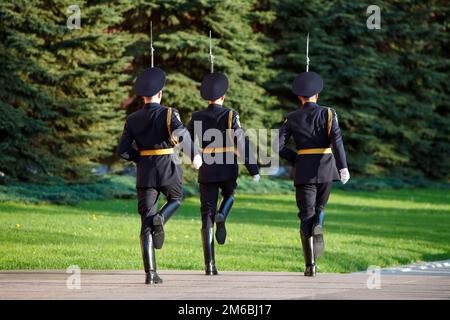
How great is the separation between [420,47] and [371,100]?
5.34 m

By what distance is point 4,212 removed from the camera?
21578 mm

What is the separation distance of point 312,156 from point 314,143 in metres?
0.16

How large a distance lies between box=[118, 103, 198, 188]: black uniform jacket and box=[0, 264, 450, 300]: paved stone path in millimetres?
1061

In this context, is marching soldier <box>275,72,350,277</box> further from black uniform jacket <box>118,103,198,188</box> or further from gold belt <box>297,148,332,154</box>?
black uniform jacket <box>118,103,198,188</box>

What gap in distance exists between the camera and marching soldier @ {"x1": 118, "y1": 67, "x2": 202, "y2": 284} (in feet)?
37.9

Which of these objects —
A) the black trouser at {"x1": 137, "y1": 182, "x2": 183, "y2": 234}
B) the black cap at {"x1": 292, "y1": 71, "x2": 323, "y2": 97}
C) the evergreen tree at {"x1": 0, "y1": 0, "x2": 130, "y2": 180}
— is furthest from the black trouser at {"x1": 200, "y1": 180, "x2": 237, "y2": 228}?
the evergreen tree at {"x1": 0, "y1": 0, "x2": 130, "y2": 180}

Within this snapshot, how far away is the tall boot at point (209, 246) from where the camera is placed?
1230 cm

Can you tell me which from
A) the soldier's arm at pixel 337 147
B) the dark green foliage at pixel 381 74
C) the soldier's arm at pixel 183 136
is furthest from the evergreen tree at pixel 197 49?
the soldier's arm at pixel 183 136

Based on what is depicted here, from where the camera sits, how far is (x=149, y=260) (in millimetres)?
11391

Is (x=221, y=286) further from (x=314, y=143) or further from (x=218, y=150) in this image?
(x=314, y=143)

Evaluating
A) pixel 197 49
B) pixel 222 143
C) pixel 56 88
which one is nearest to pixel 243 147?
pixel 222 143

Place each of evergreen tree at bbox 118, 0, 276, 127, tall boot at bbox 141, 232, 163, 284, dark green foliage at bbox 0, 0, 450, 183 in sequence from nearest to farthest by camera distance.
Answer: tall boot at bbox 141, 232, 163, 284, dark green foliage at bbox 0, 0, 450, 183, evergreen tree at bbox 118, 0, 276, 127

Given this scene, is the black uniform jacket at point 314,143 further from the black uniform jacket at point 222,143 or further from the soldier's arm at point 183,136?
the soldier's arm at point 183,136
